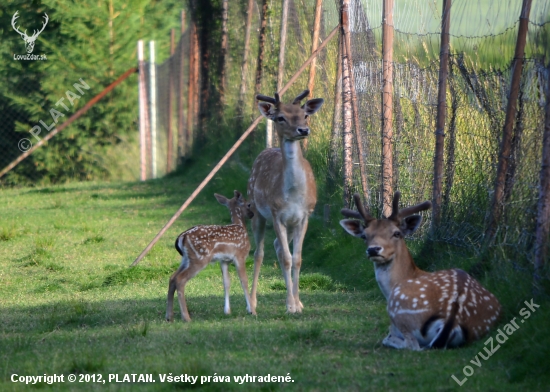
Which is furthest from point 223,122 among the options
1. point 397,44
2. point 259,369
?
point 259,369

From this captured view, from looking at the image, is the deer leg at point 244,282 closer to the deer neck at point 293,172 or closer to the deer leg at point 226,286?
the deer leg at point 226,286

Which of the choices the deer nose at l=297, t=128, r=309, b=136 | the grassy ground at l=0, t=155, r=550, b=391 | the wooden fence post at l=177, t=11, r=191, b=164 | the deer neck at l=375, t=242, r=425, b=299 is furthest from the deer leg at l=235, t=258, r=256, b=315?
the wooden fence post at l=177, t=11, r=191, b=164

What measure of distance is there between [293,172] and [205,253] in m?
1.29

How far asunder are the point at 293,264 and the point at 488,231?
216 centimetres

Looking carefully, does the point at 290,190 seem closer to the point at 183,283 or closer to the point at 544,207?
the point at 183,283

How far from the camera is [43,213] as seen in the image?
54.7 feet

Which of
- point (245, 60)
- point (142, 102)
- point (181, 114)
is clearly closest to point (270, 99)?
point (245, 60)

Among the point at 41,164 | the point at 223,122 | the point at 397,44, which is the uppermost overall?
the point at 397,44

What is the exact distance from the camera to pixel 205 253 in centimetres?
822

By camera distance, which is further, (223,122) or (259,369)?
(223,122)

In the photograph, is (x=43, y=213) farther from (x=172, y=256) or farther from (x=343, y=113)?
(x=343, y=113)

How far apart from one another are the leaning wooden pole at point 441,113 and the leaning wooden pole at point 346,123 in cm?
236

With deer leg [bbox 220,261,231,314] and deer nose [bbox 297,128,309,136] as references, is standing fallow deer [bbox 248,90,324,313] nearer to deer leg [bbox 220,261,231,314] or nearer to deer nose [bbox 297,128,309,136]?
deer nose [bbox 297,128,309,136]

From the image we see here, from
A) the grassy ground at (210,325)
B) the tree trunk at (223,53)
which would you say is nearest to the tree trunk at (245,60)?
the tree trunk at (223,53)
